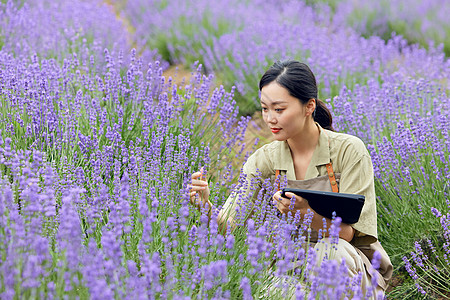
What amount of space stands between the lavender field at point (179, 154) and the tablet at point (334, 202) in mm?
124

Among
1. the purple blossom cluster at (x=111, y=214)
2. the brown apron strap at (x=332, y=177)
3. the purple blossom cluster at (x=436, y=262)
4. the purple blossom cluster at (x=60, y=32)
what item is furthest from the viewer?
the purple blossom cluster at (x=60, y=32)

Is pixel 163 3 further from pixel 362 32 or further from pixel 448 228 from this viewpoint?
pixel 448 228

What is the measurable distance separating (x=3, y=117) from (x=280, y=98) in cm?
146

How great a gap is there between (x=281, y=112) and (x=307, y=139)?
0.24 metres

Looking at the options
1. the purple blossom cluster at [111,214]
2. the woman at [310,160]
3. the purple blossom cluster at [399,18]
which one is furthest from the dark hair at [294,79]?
the purple blossom cluster at [399,18]

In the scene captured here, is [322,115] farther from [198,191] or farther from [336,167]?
[198,191]

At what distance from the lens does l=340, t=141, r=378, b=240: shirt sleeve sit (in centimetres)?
238

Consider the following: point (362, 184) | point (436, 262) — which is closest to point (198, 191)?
point (362, 184)

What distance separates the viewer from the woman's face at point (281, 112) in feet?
7.98

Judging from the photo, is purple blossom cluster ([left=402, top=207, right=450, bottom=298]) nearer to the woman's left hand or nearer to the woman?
the woman

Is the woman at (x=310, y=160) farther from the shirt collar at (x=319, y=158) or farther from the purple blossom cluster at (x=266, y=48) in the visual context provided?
the purple blossom cluster at (x=266, y=48)

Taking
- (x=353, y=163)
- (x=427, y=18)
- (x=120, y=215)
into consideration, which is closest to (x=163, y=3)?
(x=427, y=18)

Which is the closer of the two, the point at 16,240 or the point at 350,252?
the point at 16,240

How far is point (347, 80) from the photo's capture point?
15.3 ft
